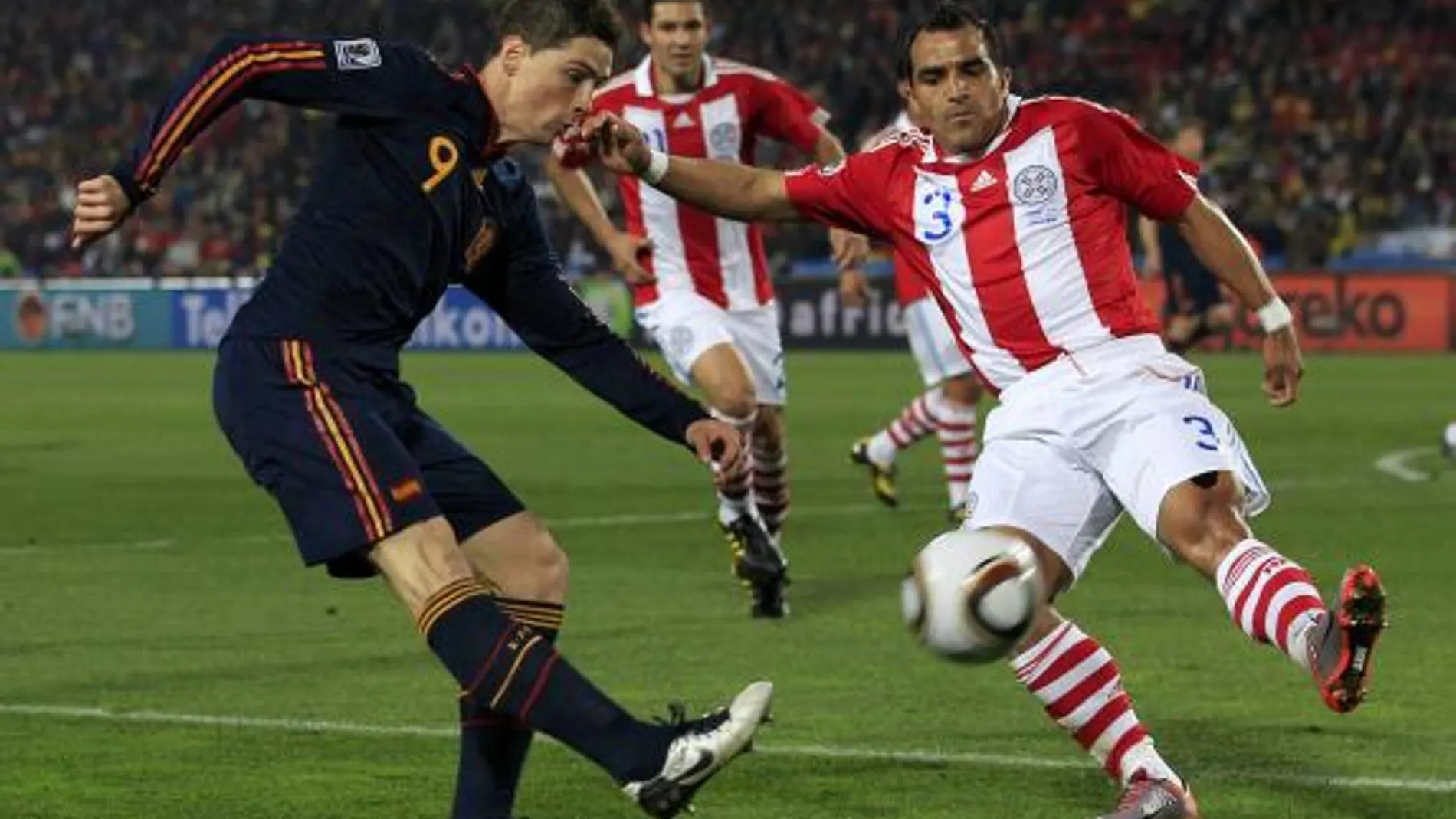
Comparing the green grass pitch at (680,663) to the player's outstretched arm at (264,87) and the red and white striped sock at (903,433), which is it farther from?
the player's outstretched arm at (264,87)

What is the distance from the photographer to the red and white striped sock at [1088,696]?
6.93 m

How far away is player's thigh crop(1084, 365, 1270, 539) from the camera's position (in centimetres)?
682

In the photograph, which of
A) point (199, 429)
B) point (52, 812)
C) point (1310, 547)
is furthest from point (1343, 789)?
point (199, 429)

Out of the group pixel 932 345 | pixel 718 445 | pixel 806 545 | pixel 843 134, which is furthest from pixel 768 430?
pixel 843 134

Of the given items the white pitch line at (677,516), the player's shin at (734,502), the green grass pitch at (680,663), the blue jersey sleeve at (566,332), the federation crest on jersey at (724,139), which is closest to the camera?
the blue jersey sleeve at (566,332)

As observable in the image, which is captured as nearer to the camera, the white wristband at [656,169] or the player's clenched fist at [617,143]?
the player's clenched fist at [617,143]

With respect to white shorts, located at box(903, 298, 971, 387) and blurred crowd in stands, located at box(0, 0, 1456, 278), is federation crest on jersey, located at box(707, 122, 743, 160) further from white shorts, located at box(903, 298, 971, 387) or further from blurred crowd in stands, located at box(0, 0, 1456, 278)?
blurred crowd in stands, located at box(0, 0, 1456, 278)

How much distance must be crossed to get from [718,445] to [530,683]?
3.40 ft

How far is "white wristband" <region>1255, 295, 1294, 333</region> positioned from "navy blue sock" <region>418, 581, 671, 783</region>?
2.13 m

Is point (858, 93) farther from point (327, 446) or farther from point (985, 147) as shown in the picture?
point (327, 446)

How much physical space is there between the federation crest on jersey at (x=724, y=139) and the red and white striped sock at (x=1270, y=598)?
6082 mm

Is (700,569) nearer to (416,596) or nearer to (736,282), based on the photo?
(736,282)

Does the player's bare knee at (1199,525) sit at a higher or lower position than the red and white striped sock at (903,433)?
higher

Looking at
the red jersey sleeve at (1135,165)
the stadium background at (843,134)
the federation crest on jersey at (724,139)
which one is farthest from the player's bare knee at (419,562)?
the stadium background at (843,134)
